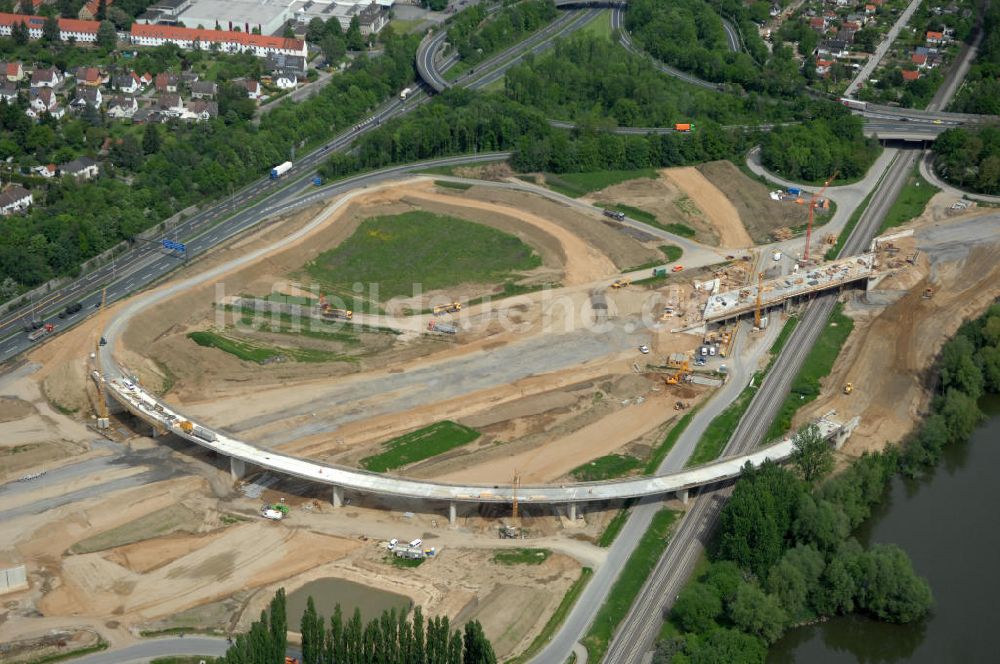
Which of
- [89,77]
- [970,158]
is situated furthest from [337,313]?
[970,158]

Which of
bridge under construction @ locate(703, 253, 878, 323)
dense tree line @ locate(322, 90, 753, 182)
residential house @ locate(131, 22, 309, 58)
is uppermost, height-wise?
residential house @ locate(131, 22, 309, 58)

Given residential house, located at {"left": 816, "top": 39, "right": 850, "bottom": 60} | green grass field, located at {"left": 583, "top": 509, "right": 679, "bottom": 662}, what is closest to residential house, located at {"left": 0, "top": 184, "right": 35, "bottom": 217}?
green grass field, located at {"left": 583, "top": 509, "right": 679, "bottom": 662}

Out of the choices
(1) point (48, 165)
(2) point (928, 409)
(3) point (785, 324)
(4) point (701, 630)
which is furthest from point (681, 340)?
(1) point (48, 165)

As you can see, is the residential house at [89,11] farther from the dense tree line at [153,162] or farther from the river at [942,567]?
the river at [942,567]

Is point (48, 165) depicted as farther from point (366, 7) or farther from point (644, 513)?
point (644, 513)

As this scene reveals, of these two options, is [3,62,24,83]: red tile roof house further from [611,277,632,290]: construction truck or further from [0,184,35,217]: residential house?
[611,277,632,290]: construction truck

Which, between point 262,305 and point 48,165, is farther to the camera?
point 48,165

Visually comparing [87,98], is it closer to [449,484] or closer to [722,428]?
[449,484]
